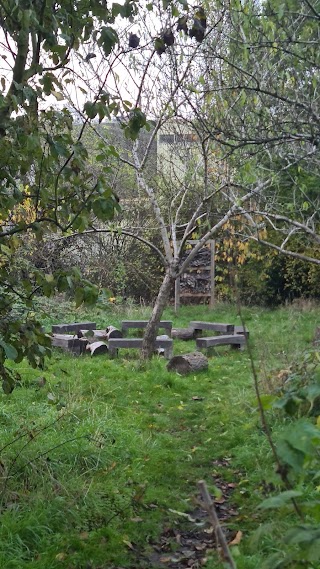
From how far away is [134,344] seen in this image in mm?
10625

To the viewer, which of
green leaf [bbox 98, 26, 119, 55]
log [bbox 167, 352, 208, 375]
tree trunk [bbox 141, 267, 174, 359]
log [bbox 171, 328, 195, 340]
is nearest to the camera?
green leaf [bbox 98, 26, 119, 55]

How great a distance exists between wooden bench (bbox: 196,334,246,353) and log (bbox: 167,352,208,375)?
5.29 ft

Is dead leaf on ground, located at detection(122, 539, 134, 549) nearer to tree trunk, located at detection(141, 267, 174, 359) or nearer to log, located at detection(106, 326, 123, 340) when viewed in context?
tree trunk, located at detection(141, 267, 174, 359)

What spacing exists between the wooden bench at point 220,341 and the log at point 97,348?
Answer: 69.1 inches

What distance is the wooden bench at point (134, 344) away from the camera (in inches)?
418

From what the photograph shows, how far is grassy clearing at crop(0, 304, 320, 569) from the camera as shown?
418cm

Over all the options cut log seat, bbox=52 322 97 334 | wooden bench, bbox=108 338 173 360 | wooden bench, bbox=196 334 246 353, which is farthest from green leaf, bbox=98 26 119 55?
cut log seat, bbox=52 322 97 334

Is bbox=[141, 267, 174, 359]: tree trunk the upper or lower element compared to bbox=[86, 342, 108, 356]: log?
upper

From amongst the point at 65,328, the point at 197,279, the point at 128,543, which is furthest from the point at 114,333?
the point at 197,279

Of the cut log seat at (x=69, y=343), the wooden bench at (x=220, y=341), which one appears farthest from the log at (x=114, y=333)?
the wooden bench at (x=220, y=341)

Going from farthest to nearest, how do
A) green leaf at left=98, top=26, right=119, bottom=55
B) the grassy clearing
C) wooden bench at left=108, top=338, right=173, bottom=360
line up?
1. wooden bench at left=108, top=338, right=173, bottom=360
2. the grassy clearing
3. green leaf at left=98, top=26, right=119, bottom=55

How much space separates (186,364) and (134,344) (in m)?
1.33

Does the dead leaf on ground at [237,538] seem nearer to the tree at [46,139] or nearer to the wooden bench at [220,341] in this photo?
the tree at [46,139]

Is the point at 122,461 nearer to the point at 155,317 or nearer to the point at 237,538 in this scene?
the point at 237,538
